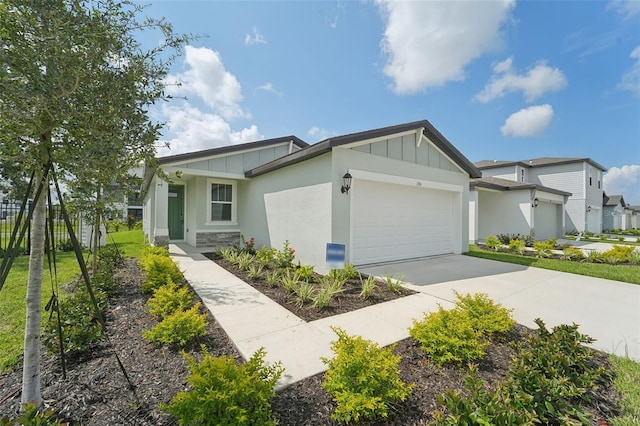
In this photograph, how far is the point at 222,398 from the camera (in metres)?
1.63

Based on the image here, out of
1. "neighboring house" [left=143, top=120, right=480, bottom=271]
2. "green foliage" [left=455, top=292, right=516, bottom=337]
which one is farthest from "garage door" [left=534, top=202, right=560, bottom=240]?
"green foliage" [left=455, top=292, right=516, bottom=337]

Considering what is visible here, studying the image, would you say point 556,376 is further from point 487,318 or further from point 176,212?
point 176,212

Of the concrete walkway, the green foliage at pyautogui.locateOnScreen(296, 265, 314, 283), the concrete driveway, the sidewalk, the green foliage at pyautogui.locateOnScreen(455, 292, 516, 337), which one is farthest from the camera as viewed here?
the green foliage at pyautogui.locateOnScreen(296, 265, 314, 283)

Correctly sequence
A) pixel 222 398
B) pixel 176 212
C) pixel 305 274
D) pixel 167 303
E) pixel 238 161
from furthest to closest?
1. pixel 176 212
2. pixel 238 161
3. pixel 305 274
4. pixel 167 303
5. pixel 222 398

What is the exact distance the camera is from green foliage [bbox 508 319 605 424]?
6.54ft

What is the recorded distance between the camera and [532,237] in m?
13.7

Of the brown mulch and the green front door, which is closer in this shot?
the brown mulch

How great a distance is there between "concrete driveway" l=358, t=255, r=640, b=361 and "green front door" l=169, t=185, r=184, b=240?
927 cm

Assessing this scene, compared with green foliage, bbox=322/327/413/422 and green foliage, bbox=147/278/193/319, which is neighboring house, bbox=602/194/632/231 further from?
green foliage, bbox=147/278/193/319

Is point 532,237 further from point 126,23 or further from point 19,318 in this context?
point 19,318

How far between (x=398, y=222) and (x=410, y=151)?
225 centimetres

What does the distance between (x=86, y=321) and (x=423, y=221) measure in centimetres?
845

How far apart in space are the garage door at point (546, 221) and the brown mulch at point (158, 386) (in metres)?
17.1

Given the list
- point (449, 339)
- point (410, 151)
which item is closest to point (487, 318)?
point (449, 339)
